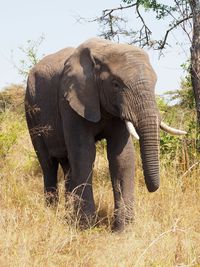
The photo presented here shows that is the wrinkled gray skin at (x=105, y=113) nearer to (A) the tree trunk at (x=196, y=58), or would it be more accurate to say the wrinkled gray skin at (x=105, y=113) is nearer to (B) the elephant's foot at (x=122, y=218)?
(B) the elephant's foot at (x=122, y=218)

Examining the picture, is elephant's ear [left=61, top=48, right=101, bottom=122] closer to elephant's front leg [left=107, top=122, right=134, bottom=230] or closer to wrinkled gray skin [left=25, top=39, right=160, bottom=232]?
wrinkled gray skin [left=25, top=39, right=160, bottom=232]

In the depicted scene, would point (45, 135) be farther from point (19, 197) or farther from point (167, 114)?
point (167, 114)

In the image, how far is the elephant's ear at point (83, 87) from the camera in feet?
17.3

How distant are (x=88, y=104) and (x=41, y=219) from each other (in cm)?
123

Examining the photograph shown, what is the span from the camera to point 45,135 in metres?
6.38

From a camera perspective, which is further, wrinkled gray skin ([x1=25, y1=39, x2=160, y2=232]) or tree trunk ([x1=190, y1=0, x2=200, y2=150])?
tree trunk ([x1=190, y1=0, x2=200, y2=150])

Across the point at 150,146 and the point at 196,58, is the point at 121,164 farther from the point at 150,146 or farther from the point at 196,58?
the point at 196,58

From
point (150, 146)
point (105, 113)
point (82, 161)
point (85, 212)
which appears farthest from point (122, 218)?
point (105, 113)

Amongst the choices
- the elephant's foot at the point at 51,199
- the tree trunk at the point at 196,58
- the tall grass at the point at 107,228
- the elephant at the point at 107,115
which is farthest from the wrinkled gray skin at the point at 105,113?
the tree trunk at the point at 196,58

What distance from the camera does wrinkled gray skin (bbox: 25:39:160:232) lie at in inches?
190

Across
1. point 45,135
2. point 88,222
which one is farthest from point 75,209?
point 45,135

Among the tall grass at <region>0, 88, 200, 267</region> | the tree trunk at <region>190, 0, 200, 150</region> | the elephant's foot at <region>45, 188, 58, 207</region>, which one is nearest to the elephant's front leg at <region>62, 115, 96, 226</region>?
the tall grass at <region>0, 88, 200, 267</region>

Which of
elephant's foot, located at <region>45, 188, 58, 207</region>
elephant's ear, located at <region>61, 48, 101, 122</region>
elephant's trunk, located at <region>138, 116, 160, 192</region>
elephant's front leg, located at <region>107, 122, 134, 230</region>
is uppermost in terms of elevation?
elephant's ear, located at <region>61, 48, 101, 122</region>

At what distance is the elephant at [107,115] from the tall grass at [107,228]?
23 centimetres
